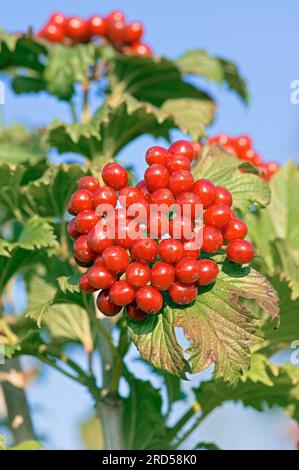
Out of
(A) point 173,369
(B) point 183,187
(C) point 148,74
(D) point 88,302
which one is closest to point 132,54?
(C) point 148,74

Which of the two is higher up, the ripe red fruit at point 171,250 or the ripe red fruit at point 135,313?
the ripe red fruit at point 171,250

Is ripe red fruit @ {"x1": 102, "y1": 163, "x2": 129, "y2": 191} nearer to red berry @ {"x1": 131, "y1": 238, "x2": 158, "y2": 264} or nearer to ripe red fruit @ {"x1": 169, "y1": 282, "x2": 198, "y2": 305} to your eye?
red berry @ {"x1": 131, "y1": 238, "x2": 158, "y2": 264}

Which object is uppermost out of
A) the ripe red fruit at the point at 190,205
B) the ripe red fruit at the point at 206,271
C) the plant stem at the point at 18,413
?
the ripe red fruit at the point at 190,205

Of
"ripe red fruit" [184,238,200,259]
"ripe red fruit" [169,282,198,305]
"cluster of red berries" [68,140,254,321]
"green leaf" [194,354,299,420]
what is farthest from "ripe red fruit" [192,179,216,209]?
"green leaf" [194,354,299,420]

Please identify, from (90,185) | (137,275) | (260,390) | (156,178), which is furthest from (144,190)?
(260,390)

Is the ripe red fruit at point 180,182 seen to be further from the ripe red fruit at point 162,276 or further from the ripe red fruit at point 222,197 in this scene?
the ripe red fruit at point 162,276

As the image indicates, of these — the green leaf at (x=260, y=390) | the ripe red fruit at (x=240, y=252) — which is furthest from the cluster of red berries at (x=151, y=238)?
the green leaf at (x=260, y=390)
